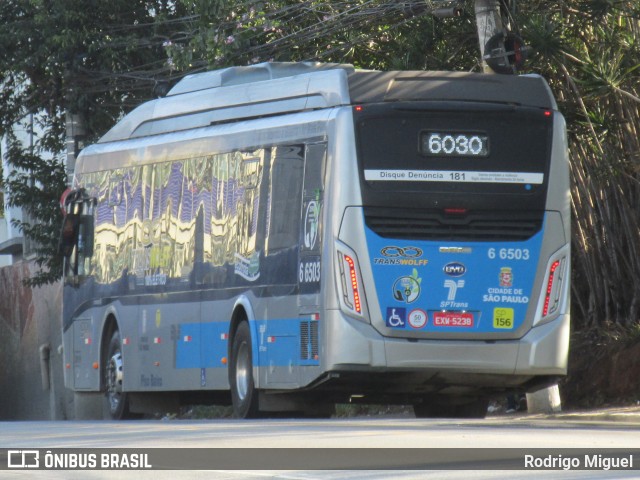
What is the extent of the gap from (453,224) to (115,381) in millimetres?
6222

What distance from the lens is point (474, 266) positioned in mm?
15531

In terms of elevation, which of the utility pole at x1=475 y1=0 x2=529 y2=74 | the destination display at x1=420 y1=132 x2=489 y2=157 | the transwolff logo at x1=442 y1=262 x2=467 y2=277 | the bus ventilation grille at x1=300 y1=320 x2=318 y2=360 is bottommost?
the bus ventilation grille at x1=300 y1=320 x2=318 y2=360

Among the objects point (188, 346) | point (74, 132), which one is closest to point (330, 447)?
point (188, 346)

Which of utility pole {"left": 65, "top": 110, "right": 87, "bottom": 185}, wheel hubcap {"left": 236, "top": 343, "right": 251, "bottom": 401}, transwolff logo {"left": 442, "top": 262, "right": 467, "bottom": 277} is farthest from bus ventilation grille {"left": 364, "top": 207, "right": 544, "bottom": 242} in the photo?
utility pole {"left": 65, "top": 110, "right": 87, "bottom": 185}

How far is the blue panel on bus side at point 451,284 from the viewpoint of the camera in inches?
604

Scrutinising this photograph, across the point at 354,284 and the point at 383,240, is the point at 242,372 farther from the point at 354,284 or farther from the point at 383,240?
the point at 383,240

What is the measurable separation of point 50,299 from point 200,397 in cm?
1421

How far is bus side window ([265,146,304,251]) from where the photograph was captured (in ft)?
52.9

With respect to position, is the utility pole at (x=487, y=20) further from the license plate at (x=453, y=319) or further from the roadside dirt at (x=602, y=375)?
the license plate at (x=453, y=319)

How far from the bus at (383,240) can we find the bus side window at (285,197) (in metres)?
0.02

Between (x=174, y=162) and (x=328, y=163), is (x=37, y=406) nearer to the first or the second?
(x=174, y=162)

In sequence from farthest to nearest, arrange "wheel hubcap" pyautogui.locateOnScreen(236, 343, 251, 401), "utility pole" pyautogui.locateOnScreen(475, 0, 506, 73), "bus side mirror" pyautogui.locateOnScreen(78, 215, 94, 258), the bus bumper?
"bus side mirror" pyautogui.locateOnScreen(78, 215, 94, 258), "utility pole" pyautogui.locateOnScreen(475, 0, 506, 73), "wheel hubcap" pyautogui.locateOnScreen(236, 343, 251, 401), the bus bumper

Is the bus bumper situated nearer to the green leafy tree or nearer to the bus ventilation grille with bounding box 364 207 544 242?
the bus ventilation grille with bounding box 364 207 544 242

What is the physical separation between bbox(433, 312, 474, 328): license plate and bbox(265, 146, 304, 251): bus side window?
1580mm
